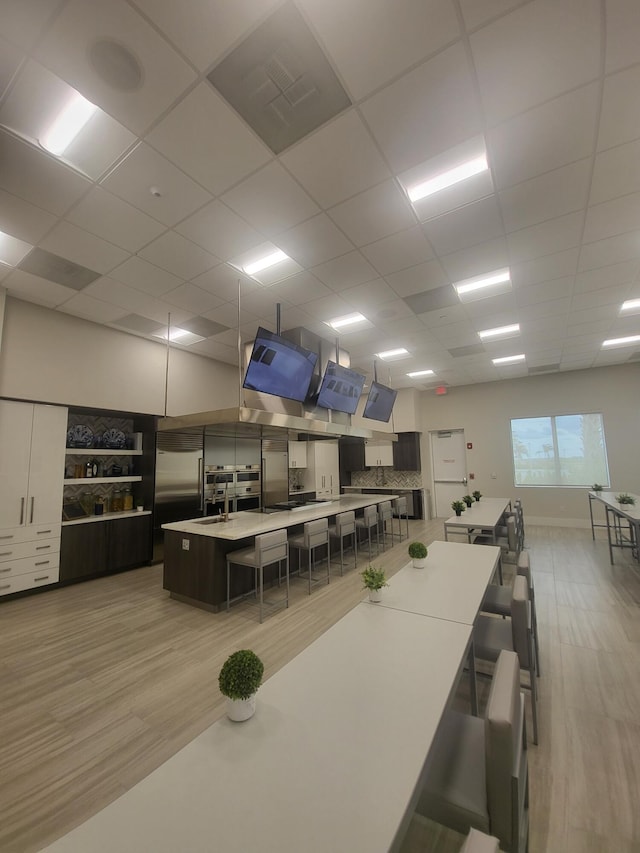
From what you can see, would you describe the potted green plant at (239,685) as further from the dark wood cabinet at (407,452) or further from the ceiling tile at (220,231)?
the dark wood cabinet at (407,452)

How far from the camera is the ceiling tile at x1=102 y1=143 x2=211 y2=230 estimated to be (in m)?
2.35

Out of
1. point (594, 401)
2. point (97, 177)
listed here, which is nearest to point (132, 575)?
point (97, 177)

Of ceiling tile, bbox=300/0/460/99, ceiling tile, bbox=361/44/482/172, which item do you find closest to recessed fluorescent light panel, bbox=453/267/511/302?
ceiling tile, bbox=361/44/482/172

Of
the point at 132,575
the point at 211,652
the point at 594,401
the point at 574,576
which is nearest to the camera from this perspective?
the point at 211,652

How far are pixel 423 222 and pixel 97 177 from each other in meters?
2.51

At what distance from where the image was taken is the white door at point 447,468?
9.27 m

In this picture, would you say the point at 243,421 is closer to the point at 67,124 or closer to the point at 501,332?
the point at 67,124

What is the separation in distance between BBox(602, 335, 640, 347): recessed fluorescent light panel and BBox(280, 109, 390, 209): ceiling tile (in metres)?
5.81

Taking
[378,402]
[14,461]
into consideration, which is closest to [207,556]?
[14,461]

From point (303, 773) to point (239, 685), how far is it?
0.31m

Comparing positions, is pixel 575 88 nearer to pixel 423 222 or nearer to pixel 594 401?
pixel 423 222

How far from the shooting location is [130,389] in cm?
530

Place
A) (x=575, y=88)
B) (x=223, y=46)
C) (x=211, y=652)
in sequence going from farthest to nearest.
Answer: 1. (x=211, y=652)
2. (x=575, y=88)
3. (x=223, y=46)

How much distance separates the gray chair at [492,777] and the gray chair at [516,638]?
2.24 feet
